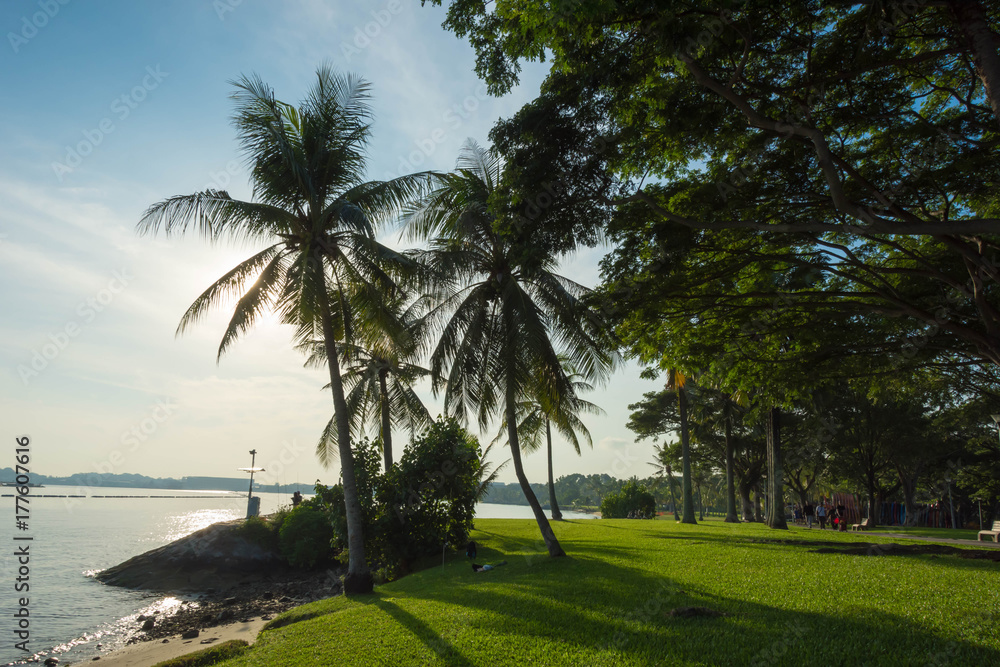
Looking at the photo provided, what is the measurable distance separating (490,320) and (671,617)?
32.7 feet

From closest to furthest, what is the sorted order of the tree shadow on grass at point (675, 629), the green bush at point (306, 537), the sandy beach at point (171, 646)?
the tree shadow on grass at point (675, 629)
the sandy beach at point (171, 646)
the green bush at point (306, 537)

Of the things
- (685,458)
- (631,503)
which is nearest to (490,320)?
(685,458)

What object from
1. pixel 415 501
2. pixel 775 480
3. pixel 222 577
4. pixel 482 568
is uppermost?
pixel 775 480

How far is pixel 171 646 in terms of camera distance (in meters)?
12.5

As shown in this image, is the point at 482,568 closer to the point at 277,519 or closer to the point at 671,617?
the point at 671,617

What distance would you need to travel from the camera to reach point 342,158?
14.2 m

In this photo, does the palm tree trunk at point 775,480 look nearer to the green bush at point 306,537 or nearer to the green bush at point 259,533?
the green bush at point 306,537

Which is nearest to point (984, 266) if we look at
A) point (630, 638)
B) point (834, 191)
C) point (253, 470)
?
point (834, 191)

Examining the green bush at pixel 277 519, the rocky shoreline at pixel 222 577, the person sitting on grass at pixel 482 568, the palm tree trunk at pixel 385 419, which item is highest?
the palm tree trunk at pixel 385 419

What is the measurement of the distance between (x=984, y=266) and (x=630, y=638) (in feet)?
22.9

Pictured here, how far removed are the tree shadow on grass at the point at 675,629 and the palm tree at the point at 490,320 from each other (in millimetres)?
5107

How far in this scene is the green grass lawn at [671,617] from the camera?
585cm

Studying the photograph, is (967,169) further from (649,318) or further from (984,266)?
(649,318)

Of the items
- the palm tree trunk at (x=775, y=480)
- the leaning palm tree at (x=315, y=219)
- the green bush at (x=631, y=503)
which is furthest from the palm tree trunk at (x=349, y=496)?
the green bush at (x=631, y=503)
